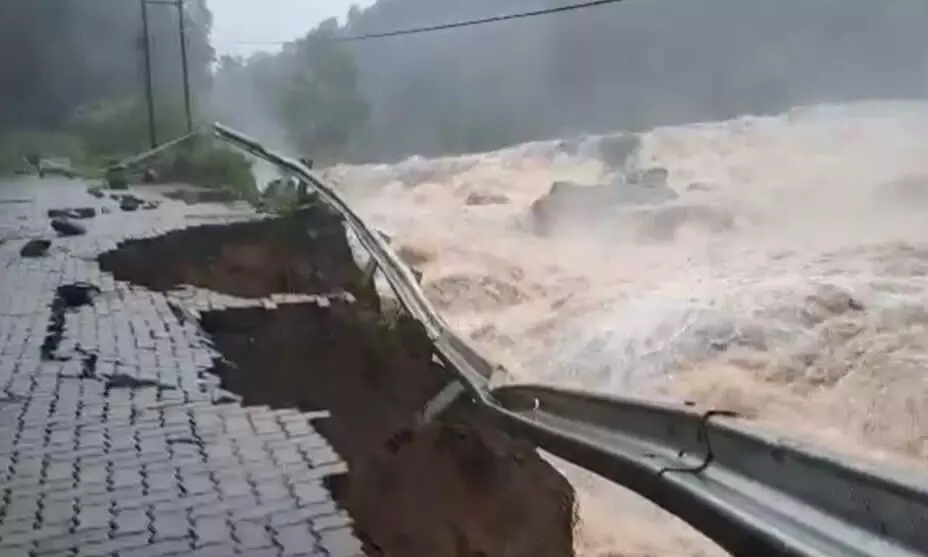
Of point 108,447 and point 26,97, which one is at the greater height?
point 26,97

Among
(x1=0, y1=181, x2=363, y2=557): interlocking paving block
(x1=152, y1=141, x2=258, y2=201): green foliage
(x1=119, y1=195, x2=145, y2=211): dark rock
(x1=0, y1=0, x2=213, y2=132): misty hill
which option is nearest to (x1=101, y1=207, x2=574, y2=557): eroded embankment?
(x1=0, y1=181, x2=363, y2=557): interlocking paving block

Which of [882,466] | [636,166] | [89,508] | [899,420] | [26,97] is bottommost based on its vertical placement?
[899,420]

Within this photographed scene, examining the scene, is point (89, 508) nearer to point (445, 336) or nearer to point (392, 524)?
point (392, 524)

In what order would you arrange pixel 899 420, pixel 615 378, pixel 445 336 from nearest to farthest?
pixel 445 336 < pixel 899 420 < pixel 615 378

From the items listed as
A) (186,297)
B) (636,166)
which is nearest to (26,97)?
(636,166)

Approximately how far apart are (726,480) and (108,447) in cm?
228

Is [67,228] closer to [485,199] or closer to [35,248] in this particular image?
[35,248]

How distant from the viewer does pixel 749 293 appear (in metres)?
13.0

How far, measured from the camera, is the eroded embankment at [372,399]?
150 inches

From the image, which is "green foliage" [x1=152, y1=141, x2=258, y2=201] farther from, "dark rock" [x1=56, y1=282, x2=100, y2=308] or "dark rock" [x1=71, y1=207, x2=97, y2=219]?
"dark rock" [x1=56, y1=282, x2=100, y2=308]

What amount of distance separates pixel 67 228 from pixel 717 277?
938 centimetres

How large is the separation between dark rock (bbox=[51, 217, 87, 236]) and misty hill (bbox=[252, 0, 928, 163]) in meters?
17.9

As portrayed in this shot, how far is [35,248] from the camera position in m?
7.44

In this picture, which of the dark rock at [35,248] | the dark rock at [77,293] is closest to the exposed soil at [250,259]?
the dark rock at [77,293]
